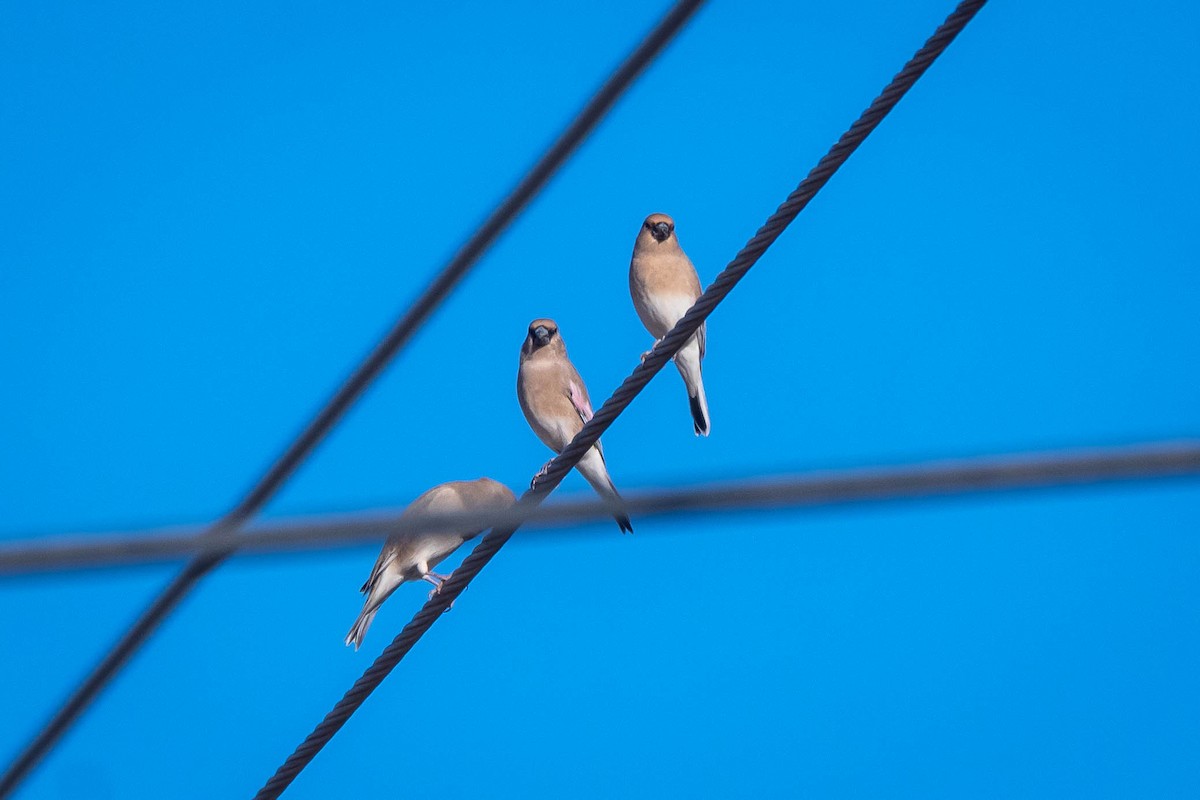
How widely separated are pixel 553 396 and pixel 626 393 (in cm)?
419

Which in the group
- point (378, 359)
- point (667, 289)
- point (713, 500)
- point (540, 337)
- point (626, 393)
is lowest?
point (713, 500)

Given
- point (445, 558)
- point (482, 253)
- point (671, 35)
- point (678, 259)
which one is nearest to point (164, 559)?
point (482, 253)

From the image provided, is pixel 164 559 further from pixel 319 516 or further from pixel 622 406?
pixel 622 406

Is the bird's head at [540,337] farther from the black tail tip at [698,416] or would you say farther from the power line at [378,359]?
the power line at [378,359]

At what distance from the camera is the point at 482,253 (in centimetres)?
262

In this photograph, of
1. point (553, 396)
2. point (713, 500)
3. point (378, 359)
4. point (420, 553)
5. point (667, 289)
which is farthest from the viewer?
point (667, 289)

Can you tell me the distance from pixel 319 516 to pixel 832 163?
1.64 m

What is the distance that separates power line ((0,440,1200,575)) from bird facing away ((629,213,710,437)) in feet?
22.1

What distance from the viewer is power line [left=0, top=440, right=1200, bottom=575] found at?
4.35 feet

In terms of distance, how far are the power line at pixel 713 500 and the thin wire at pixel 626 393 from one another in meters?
1.17

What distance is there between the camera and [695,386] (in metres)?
8.49

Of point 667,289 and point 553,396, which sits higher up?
point 667,289

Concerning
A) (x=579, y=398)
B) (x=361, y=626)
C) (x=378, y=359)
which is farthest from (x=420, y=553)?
(x=378, y=359)

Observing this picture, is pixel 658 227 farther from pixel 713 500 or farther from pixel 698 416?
pixel 713 500
